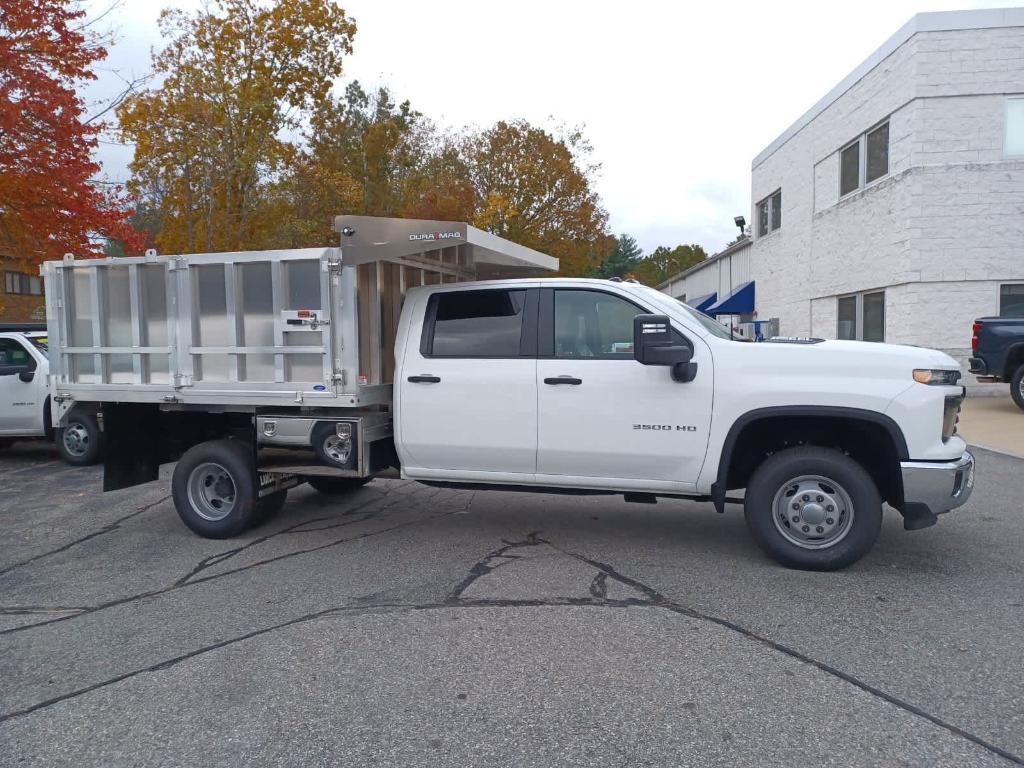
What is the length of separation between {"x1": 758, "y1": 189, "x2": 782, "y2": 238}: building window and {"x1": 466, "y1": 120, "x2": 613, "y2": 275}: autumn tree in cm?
697

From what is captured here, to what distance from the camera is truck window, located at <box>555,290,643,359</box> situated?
5562mm

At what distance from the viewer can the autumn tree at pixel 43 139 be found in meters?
11.1

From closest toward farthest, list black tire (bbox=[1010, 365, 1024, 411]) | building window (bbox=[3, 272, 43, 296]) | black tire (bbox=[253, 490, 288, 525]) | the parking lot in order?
the parking lot
black tire (bbox=[253, 490, 288, 525])
black tire (bbox=[1010, 365, 1024, 411])
building window (bbox=[3, 272, 43, 296])

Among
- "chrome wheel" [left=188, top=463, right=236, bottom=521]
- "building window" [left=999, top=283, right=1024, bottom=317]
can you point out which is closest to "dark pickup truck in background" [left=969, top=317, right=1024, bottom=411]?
"building window" [left=999, top=283, right=1024, bottom=317]

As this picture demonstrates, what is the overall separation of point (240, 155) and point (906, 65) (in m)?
12.9

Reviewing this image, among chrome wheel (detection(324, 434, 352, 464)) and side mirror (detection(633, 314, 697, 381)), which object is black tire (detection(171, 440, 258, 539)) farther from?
side mirror (detection(633, 314, 697, 381))

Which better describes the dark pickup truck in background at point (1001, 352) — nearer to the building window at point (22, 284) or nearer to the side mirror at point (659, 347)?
the side mirror at point (659, 347)

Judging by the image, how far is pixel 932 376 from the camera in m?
4.95

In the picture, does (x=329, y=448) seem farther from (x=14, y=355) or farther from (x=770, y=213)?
(x=770, y=213)

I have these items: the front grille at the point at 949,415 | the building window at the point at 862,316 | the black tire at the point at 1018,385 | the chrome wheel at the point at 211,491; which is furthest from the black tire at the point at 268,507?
the building window at the point at 862,316

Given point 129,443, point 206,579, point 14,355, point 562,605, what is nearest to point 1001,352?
point 562,605

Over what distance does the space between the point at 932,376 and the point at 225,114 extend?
1352 cm

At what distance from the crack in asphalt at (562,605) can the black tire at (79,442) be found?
18.3 ft

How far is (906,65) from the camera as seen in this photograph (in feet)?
50.3
